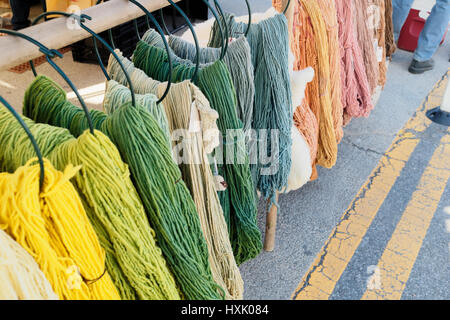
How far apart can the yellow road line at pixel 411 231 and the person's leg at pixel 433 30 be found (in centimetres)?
140

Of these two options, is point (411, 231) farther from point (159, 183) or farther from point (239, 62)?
point (159, 183)

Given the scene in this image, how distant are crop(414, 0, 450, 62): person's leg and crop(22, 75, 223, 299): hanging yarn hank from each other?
3909 mm

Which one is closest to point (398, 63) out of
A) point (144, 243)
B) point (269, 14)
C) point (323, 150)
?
point (323, 150)

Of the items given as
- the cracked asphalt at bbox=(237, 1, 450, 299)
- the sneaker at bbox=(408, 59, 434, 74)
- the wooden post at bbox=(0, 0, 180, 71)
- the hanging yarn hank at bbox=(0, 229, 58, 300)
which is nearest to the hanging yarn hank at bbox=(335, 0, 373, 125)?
the cracked asphalt at bbox=(237, 1, 450, 299)

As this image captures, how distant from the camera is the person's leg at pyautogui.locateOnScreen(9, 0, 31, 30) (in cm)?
433

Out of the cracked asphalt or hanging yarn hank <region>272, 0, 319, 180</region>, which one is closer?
hanging yarn hank <region>272, 0, 319, 180</region>

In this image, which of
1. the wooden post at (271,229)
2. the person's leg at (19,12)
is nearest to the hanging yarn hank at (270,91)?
the wooden post at (271,229)

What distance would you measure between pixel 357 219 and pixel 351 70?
37.9 inches

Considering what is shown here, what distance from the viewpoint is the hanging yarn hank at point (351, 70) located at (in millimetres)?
2162

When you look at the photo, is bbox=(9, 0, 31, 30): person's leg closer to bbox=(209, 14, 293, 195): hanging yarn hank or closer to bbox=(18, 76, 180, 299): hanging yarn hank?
bbox=(209, 14, 293, 195): hanging yarn hank

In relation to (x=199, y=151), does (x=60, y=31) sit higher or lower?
higher

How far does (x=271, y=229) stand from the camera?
90.8 inches

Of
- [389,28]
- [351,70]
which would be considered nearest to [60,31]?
[351,70]
